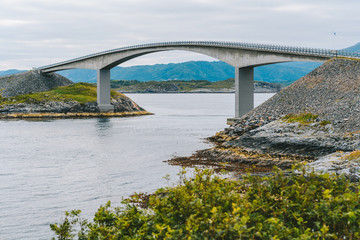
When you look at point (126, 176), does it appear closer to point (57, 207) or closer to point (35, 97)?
point (57, 207)

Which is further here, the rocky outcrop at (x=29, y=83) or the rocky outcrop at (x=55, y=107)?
the rocky outcrop at (x=29, y=83)

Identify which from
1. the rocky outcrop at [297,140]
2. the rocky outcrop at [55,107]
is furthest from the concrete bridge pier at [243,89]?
the rocky outcrop at [55,107]

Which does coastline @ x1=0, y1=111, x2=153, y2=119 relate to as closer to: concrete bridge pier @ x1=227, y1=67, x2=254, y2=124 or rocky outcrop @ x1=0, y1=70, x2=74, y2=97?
rocky outcrop @ x1=0, y1=70, x2=74, y2=97

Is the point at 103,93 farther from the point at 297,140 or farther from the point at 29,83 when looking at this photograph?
the point at 297,140

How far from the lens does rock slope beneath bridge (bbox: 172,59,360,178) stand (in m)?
33.4

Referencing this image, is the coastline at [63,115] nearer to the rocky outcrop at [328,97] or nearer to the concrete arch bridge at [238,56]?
the concrete arch bridge at [238,56]

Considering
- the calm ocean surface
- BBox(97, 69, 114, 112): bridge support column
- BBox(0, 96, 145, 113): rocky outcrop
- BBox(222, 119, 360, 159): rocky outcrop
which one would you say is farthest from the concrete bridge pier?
BBox(0, 96, 145, 113): rocky outcrop

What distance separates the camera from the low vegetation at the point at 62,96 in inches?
3642

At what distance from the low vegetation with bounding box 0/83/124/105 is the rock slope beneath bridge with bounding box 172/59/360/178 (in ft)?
183

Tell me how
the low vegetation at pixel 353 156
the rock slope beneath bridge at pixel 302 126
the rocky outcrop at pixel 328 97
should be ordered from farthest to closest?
the rocky outcrop at pixel 328 97 < the rock slope beneath bridge at pixel 302 126 < the low vegetation at pixel 353 156

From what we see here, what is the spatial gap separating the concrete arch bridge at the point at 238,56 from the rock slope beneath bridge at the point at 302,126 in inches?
247

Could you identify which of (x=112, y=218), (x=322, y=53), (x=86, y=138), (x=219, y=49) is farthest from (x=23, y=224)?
(x=219, y=49)

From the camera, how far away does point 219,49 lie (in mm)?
71562

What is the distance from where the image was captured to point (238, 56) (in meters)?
66.8
